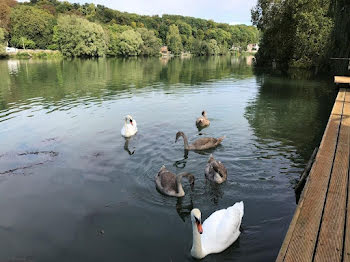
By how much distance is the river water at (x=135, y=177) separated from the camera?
22.2 feet

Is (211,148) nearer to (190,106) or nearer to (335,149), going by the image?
(335,149)

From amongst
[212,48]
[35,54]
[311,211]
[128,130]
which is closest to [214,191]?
[311,211]

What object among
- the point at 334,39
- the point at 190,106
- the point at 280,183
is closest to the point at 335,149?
the point at 280,183

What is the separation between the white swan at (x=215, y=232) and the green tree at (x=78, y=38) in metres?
98.4

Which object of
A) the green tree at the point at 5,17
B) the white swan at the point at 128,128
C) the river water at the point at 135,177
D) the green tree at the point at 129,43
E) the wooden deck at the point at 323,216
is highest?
→ the green tree at the point at 5,17

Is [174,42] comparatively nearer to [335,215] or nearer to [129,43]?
[129,43]

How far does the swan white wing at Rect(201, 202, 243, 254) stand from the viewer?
620 cm

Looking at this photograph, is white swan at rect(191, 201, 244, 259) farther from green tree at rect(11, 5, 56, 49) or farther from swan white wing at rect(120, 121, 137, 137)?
green tree at rect(11, 5, 56, 49)

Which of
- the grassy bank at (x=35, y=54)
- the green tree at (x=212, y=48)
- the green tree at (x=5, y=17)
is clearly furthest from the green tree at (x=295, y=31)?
the green tree at (x=212, y=48)

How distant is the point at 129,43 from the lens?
11781 cm

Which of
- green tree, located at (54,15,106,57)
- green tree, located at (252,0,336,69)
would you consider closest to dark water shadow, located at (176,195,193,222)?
green tree, located at (252,0,336,69)

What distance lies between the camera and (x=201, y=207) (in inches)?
320

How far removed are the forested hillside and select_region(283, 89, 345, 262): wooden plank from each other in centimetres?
→ 2646

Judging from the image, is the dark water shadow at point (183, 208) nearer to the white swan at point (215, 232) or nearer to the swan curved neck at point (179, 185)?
the swan curved neck at point (179, 185)
